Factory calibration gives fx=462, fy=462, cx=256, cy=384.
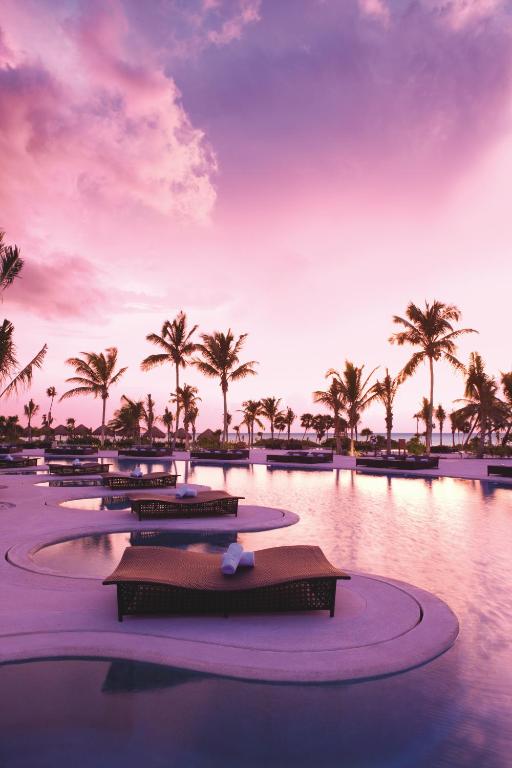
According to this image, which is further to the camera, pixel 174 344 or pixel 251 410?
pixel 251 410

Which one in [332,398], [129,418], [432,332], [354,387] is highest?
[432,332]

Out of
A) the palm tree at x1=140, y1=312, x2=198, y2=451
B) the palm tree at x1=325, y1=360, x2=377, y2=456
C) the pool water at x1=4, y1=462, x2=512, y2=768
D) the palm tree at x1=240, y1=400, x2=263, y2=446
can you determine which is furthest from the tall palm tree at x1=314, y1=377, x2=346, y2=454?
the pool water at x1=4, y1=462, x2=512, y2=768

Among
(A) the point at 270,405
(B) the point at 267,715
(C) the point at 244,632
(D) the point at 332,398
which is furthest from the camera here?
(A) the point at 270,405

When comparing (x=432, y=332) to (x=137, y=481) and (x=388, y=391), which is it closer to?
(x=388, y=391)

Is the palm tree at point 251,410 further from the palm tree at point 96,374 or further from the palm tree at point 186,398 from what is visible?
the palm tree at point 96,374

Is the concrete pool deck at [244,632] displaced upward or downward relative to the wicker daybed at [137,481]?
downward

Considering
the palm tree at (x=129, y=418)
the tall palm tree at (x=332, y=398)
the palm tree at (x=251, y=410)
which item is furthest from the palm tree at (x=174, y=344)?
the palm tree at (x=251, y=410)

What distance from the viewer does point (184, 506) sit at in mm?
10258

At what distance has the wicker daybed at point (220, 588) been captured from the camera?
4863 mm

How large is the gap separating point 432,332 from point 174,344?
1783 centimetres

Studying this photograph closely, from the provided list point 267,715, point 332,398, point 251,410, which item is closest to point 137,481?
point 267,715

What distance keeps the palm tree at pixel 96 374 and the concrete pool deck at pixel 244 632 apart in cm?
3031

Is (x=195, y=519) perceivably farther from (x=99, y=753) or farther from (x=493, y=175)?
(x=493, y=175)

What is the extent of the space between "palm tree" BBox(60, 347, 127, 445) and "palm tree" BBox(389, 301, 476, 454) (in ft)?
70.5
